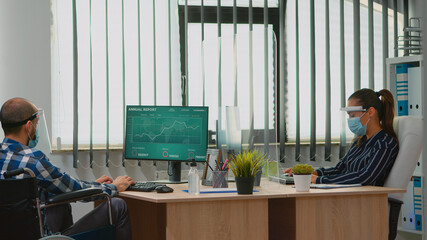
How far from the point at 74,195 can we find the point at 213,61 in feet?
4.74

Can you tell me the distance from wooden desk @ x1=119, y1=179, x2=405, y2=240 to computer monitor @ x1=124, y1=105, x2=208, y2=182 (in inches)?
22.4

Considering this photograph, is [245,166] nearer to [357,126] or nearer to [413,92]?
[357,126]

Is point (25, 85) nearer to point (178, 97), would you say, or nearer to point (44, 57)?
point (44, 57)

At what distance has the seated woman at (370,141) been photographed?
2762mm

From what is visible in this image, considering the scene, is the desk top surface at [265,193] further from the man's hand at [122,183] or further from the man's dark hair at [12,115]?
the man's dark hair at [12,115]

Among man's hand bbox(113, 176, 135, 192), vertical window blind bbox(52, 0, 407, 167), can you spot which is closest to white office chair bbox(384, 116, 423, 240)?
vertical window blind bbox(52, 0, 407, 167)

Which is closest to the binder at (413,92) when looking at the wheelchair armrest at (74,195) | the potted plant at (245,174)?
the potted plant at (245,174)

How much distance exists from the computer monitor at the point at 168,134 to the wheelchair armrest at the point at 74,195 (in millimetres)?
773

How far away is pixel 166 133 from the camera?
317cm

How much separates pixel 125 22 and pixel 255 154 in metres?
1.81

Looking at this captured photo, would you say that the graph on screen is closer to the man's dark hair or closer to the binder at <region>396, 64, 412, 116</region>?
the man's dark hair

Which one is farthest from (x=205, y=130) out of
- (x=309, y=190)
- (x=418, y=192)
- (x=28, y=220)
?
(x=418, y=192)

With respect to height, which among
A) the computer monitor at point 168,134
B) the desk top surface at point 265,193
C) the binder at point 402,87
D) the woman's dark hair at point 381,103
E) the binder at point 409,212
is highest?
the binder at point 402,87

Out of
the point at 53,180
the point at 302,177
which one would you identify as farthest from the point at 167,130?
the point at 302,177
